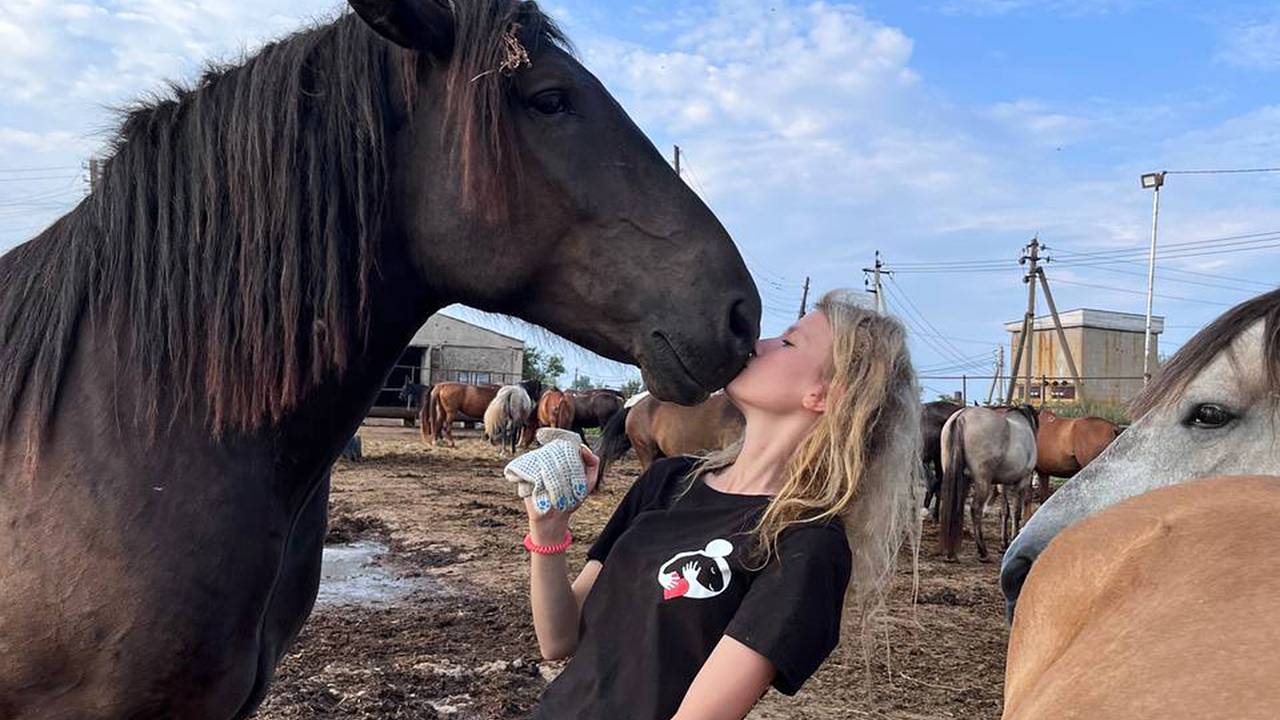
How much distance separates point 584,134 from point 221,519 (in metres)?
1.03

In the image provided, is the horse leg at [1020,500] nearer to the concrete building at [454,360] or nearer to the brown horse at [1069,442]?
the brown horse at [1069,442]

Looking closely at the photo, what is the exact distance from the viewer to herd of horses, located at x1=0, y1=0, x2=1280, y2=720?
1.54m

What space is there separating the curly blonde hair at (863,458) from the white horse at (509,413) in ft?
61.8

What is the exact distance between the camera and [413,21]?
174cm

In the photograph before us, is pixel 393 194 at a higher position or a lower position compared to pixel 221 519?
higher

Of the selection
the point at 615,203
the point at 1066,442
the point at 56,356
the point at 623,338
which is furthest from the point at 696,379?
the point at 1066,442

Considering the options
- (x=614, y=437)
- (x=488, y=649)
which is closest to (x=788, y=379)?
(x=488, y=649)

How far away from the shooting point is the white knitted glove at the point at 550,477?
1793mm

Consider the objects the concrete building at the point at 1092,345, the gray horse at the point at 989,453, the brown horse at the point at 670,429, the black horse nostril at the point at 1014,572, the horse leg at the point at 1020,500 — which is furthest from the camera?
the concrete building at the point at 1092,345

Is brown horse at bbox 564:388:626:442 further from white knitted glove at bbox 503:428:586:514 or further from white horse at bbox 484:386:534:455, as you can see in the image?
white knitted glove at bbox 503:428:586:514

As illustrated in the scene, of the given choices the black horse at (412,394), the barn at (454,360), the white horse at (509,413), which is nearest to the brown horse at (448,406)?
the white horse at (509,413)

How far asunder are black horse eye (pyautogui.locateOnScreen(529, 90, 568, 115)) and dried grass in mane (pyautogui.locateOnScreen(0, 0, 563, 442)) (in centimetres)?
7

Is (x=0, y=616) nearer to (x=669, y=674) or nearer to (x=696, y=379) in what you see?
(x=669, y=674)

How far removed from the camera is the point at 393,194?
1847mm
